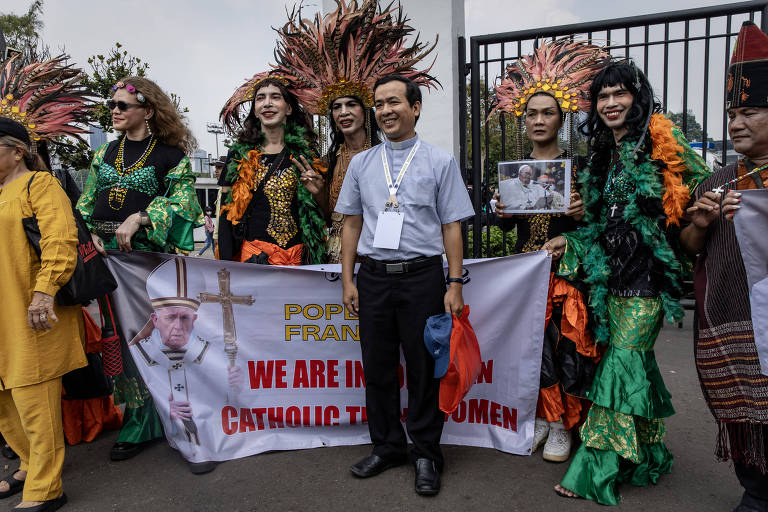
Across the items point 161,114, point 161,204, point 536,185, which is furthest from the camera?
point 161,114

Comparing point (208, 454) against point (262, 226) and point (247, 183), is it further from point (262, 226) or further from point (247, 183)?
point (247, 183)

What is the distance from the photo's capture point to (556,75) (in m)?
3.37

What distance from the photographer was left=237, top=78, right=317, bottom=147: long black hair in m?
3.60

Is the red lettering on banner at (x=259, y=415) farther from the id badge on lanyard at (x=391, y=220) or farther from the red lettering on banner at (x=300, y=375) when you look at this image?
the id badge on lanyard at (x=391, y=220)

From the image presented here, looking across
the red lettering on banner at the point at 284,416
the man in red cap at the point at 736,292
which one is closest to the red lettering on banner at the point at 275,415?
the red lettering on banner at the point at 284,416

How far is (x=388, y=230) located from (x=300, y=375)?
1.17 m

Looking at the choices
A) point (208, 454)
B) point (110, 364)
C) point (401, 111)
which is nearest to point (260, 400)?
point (208, 454)

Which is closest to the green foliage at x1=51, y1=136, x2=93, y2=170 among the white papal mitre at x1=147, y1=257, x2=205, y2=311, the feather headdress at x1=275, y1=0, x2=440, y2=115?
the white papal mitre at x1=147, y1=257, x2=205, y2=311

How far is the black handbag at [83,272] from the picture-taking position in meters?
2.85

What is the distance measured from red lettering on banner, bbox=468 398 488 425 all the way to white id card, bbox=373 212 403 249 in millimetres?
1203

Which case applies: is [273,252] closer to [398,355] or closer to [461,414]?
[398,355]

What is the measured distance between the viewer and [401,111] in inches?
115

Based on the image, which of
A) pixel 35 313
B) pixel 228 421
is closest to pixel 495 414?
pixel 228 421

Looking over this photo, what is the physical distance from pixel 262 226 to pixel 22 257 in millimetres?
1294
